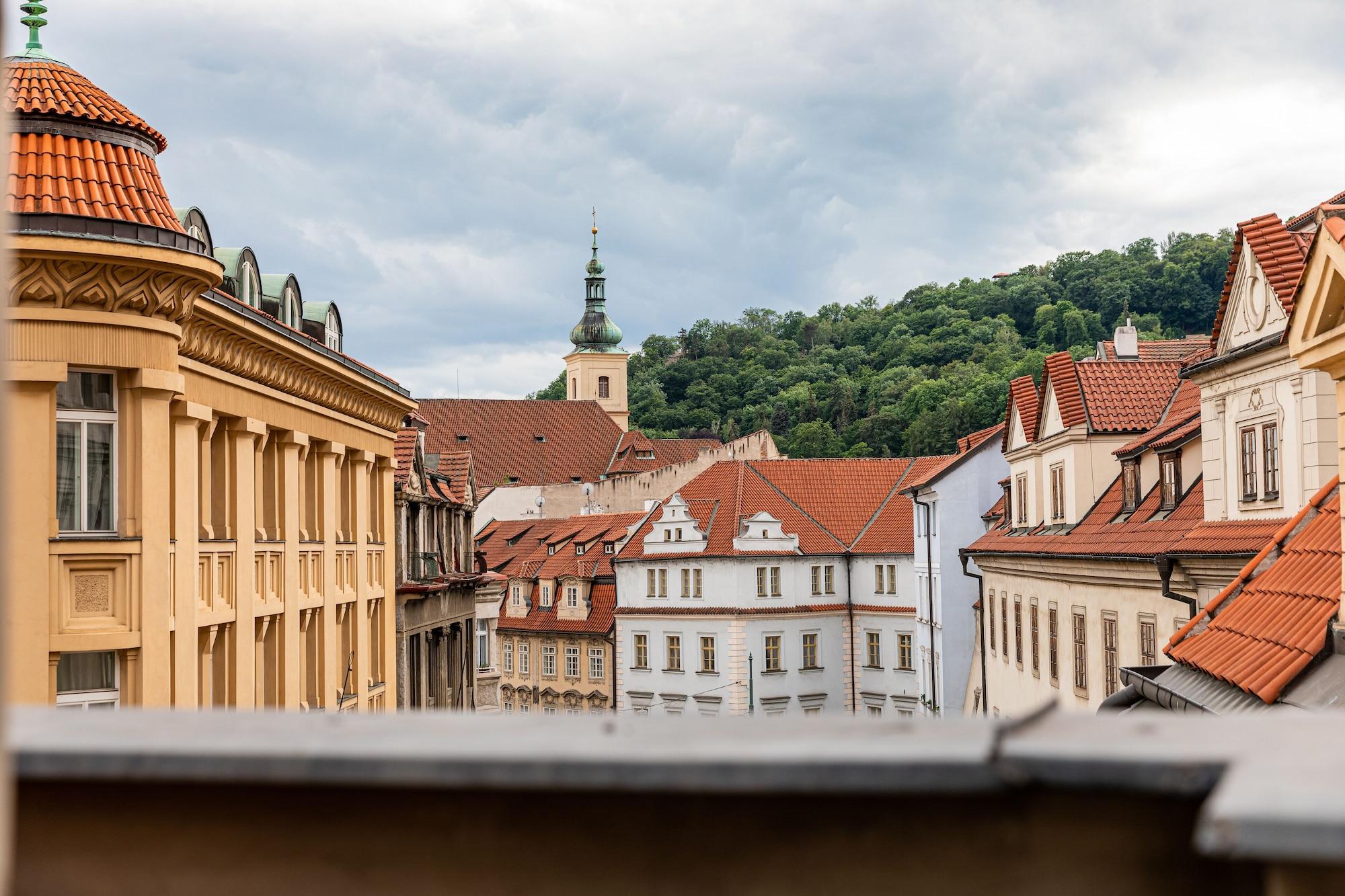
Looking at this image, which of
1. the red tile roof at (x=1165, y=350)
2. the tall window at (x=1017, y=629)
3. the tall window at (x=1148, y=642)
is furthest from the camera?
the red tile roof at (x=1165, y=350)

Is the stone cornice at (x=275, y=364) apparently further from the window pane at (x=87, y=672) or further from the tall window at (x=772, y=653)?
the tall window at (x=772, y=653)

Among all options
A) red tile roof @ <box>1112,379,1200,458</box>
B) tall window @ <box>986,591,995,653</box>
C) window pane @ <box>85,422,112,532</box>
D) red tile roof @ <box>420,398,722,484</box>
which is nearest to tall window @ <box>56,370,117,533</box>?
window pane @ <box>85,422,112,532</box>

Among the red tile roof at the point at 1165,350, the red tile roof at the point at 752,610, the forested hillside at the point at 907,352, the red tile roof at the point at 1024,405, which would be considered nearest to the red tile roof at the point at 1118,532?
the red tile roof at the point at 1024,405

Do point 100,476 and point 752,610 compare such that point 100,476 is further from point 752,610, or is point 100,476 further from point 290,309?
point 752,610

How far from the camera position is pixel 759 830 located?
2109 mm

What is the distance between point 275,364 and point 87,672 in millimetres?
5605

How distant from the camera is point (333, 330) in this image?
2645cm

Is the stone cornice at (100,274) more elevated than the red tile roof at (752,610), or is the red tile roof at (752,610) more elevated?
the stone cornice at (100,274)

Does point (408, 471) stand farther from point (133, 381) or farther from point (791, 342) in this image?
point (791, 342)

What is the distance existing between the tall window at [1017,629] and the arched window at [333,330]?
1439cm

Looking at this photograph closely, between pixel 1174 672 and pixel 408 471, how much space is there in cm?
1775

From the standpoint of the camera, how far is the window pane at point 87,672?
536 inches

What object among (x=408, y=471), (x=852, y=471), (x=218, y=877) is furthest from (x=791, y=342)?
(x=218, y=877)

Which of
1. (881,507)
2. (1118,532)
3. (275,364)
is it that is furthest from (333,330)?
(881,507)
